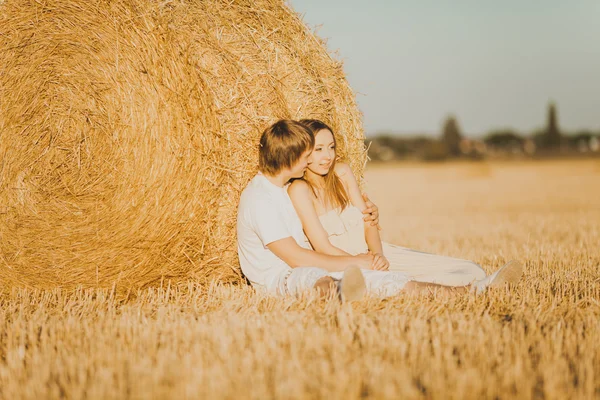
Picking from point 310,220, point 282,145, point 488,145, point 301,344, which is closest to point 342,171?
point 310,220

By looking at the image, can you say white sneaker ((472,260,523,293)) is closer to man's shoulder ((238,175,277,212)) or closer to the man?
the man

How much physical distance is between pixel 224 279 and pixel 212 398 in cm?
235

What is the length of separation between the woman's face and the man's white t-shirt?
38 cm

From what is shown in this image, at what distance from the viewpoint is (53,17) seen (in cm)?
438

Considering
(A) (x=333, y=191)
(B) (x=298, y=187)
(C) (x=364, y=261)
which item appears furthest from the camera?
(A) (x=333, y=191)

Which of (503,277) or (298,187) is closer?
(503,277)

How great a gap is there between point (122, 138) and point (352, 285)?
6.44 ft

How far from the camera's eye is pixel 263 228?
4250mm

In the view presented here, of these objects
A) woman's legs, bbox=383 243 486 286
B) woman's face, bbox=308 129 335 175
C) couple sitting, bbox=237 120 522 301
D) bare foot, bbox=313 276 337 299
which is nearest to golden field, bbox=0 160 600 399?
bare foot, bbox=313 276 337 299

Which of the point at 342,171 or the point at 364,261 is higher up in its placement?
the point at 342,171

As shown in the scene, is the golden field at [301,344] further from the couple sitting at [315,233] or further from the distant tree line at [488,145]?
the distant tree line at [488,145]

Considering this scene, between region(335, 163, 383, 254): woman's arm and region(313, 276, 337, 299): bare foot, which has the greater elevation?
region(335, 163, 383, 254): woman's arm

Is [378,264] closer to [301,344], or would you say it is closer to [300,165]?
[300,165]

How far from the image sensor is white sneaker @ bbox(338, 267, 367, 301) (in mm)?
3727
